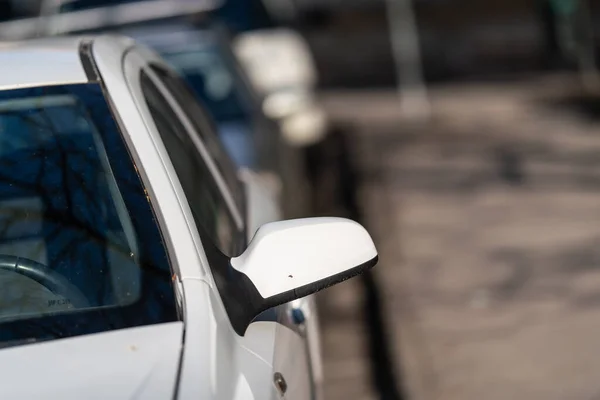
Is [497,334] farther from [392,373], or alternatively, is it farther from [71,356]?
[71,356]

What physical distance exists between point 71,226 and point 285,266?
21.6 inches

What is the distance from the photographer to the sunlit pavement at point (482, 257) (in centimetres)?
547

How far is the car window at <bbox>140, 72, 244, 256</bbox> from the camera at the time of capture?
3.03m

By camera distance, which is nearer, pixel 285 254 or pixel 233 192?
pixel 285 254

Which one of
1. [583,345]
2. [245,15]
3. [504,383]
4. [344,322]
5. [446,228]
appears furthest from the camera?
[245,15]

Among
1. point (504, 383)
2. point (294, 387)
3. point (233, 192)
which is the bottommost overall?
point (504, 383)

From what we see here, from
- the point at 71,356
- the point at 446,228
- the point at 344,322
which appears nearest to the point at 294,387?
the point at 71,356

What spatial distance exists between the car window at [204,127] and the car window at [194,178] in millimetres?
339

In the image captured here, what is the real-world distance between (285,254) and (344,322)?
3866mm

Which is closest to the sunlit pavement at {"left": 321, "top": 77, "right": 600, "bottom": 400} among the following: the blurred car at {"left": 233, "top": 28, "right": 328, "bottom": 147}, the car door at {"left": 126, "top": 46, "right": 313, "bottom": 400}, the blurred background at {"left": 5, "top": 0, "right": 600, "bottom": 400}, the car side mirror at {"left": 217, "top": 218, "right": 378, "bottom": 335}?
the blurred background at {"left": 5, "top": 0, "right": 600, "bottom": 400}

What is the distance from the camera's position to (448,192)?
8969mm

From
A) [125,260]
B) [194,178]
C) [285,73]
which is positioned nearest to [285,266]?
[125,260]

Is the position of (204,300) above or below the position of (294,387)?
above

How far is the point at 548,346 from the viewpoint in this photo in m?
5.69
